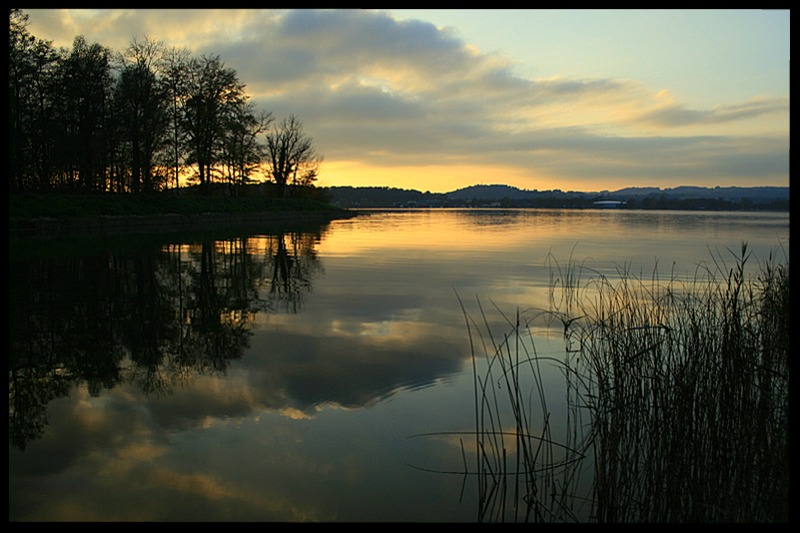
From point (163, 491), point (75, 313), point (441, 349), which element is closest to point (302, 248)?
point (75, 313)

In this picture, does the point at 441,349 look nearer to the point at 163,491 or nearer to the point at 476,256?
the point at 163,491

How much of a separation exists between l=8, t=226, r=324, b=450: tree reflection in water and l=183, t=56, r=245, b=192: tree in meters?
28.3

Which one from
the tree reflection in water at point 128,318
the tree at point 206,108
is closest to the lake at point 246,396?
the tree reflection in water at point 128,318

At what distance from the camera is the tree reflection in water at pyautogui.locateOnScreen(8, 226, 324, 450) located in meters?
5.76

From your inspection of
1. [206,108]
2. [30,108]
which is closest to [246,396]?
[30,108]

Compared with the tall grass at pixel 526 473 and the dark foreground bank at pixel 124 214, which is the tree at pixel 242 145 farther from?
the tall grass at pixel 526 473

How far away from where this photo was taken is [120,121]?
37000 millimetres

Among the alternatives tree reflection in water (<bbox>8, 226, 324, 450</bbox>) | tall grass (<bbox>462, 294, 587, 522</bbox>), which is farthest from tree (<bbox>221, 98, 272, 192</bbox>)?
tall grass (<bbox>462, 294, 587, 522</bbox>)

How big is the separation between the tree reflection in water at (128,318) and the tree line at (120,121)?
18948 millimetres

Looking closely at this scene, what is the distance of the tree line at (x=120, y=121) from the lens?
1258 inches

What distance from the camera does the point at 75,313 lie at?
884 cm

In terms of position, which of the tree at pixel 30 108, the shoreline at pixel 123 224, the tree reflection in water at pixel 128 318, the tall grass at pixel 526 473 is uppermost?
the tree at pixel 30 108

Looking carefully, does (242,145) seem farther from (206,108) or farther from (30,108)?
(30,108)

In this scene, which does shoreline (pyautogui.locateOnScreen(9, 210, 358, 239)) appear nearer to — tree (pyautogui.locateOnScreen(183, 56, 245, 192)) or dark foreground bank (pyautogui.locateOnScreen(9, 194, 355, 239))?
dark foreground bank (pyautogui.locateOnScreen(9, 194, 355, 239))
